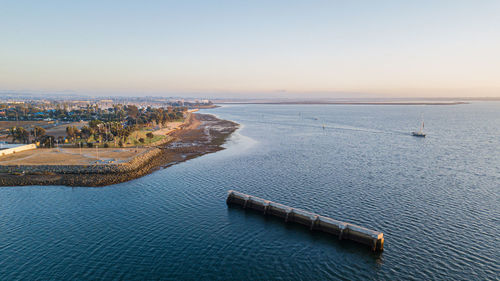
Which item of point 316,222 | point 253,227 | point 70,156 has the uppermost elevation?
point 70,156

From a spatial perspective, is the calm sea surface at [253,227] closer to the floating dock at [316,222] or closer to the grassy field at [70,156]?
the floating dock at [316,222]

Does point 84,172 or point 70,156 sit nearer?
point 84,172

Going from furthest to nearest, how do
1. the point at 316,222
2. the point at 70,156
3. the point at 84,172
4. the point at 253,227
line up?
the point at 70,156 < the point at 84,172 < the point at 253,227 < the point at 316,222

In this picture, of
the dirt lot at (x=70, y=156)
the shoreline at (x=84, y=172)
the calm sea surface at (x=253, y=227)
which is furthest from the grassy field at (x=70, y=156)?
the calm sea surface at (x=253, y=227)

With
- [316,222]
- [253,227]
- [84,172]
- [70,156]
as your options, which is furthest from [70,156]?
[316,222]

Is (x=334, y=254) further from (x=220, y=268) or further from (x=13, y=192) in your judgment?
(x=13, y=192)

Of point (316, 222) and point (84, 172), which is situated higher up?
point (84, 172)

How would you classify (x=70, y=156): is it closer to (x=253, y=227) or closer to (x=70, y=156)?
(x=70, y=156)
